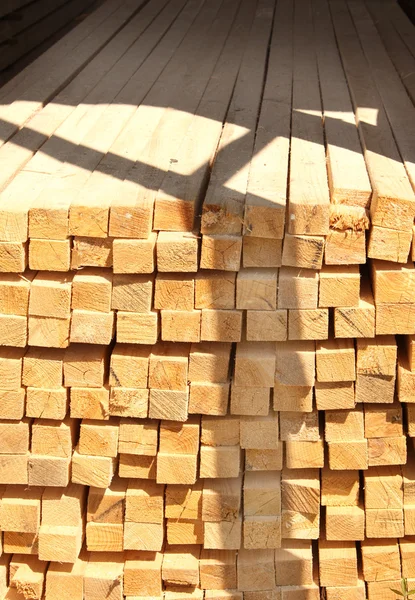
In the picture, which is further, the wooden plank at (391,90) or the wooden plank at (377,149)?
the wooden plank at (391,90)

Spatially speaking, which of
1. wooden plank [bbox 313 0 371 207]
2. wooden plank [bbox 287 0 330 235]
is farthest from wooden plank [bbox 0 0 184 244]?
wooden plank [bbox 313 0 371 207]

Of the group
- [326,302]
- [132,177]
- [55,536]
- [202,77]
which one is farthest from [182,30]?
[55,536]

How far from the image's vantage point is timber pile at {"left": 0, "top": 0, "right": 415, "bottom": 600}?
10.7 feet

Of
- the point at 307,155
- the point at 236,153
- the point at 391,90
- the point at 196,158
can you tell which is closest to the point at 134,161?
the point at 196,158

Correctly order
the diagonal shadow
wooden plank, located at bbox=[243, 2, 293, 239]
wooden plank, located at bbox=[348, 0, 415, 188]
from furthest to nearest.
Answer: wooden plank, located at bbox=[348, 0, 415, 188] → the diagonal shadow → wooden plank, located at bbox=[243, 2, 293, 239]

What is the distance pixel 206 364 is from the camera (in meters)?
3.40

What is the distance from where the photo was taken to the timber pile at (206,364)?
3.26 m

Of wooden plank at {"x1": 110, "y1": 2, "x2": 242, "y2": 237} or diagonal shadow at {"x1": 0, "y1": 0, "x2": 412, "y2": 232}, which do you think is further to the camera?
diagonal shadow at {"x1": 0, "y1": 0, "x2": 412, "y2": 232}

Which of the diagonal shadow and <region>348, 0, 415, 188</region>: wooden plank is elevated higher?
the diagonal shadow

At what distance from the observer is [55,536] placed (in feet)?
11.8

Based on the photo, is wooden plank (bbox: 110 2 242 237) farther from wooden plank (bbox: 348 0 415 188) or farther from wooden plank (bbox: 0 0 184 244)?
wooden plank (bbox: 348 0 415 188)

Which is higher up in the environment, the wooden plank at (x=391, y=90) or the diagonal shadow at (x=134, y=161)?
the diagonal shadow at (x=134, y=161)

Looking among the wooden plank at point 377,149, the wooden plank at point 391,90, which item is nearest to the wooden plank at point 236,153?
the wooden plank at point 377,149

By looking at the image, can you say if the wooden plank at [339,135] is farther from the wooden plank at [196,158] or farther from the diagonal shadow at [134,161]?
the wooden plank at [196,158]
